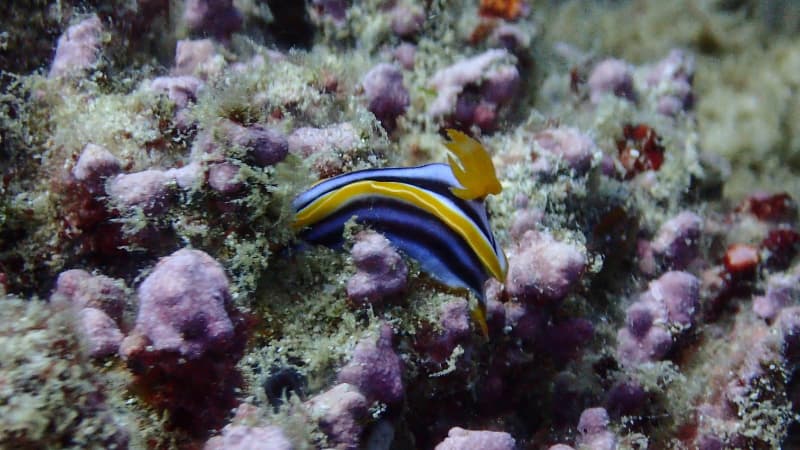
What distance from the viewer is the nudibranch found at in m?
2.35

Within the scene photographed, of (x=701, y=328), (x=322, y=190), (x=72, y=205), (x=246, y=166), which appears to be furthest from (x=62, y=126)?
(x=701, y=328)

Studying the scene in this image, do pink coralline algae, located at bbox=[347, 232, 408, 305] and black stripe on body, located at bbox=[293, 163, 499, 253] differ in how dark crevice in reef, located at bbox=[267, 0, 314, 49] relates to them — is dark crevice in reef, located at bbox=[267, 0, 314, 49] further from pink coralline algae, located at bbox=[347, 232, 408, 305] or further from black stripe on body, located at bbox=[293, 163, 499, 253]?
pink coralline algae, located at bbox=[347, 232, 408, 305]

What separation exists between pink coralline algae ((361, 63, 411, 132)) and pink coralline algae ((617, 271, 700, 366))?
180 cm

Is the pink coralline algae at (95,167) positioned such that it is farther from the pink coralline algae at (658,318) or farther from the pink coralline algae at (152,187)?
the pink coralline algae at (658,318)

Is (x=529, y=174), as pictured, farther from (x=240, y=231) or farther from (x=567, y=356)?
(x=240, y=231)

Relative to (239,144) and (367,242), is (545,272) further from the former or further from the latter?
(239,144)

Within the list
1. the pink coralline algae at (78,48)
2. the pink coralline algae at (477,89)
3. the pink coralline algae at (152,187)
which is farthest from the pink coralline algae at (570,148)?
the pink coralline algae at (78,48)

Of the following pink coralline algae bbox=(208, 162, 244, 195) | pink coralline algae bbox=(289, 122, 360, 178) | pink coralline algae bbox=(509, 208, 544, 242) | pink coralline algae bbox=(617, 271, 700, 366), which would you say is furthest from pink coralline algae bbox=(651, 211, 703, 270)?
pink coralline algae bbox=(208, 162, 244, 195)

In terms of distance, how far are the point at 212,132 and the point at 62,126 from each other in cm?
93

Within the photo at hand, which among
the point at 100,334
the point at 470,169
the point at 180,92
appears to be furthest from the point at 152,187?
the point at 470,169

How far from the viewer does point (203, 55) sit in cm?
327

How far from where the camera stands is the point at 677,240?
3.89 metres

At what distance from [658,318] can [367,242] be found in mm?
2050

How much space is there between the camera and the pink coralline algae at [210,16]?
3559mm
